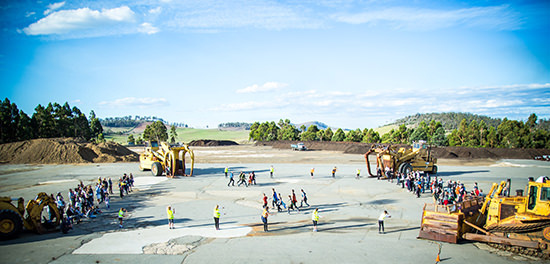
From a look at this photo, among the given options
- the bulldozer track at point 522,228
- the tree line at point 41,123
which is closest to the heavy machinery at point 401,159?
the bulldozer track at point 522,228

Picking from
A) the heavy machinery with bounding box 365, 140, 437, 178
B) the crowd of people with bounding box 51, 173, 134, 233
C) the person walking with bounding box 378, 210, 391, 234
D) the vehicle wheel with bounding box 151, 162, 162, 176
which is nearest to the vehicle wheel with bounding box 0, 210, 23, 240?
the crowd of people with bounding box 51, 173, 134, 233

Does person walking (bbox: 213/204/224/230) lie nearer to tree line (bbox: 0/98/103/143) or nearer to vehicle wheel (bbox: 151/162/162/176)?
vehicle wheel (bbox: 151/162/162/176)

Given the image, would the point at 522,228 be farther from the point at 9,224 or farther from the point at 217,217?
the point at 9,224

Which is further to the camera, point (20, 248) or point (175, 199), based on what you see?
point (175, 199)

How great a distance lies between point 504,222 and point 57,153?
188 feet

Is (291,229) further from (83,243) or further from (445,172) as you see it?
(445,172)

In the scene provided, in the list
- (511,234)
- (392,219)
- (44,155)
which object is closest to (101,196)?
(392,219)

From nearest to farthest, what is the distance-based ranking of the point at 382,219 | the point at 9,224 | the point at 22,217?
1. the point at 9,224
2. the point at 22,217
3. the point at 382,219

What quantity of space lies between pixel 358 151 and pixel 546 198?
180 feet

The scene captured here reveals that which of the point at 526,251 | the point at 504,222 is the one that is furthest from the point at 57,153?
the point at 526,251

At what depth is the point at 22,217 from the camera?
14.2m

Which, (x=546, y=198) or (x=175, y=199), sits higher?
(x=546, y=198)

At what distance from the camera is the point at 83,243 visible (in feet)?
43.9

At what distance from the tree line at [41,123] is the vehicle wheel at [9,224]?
6506 centimetres
